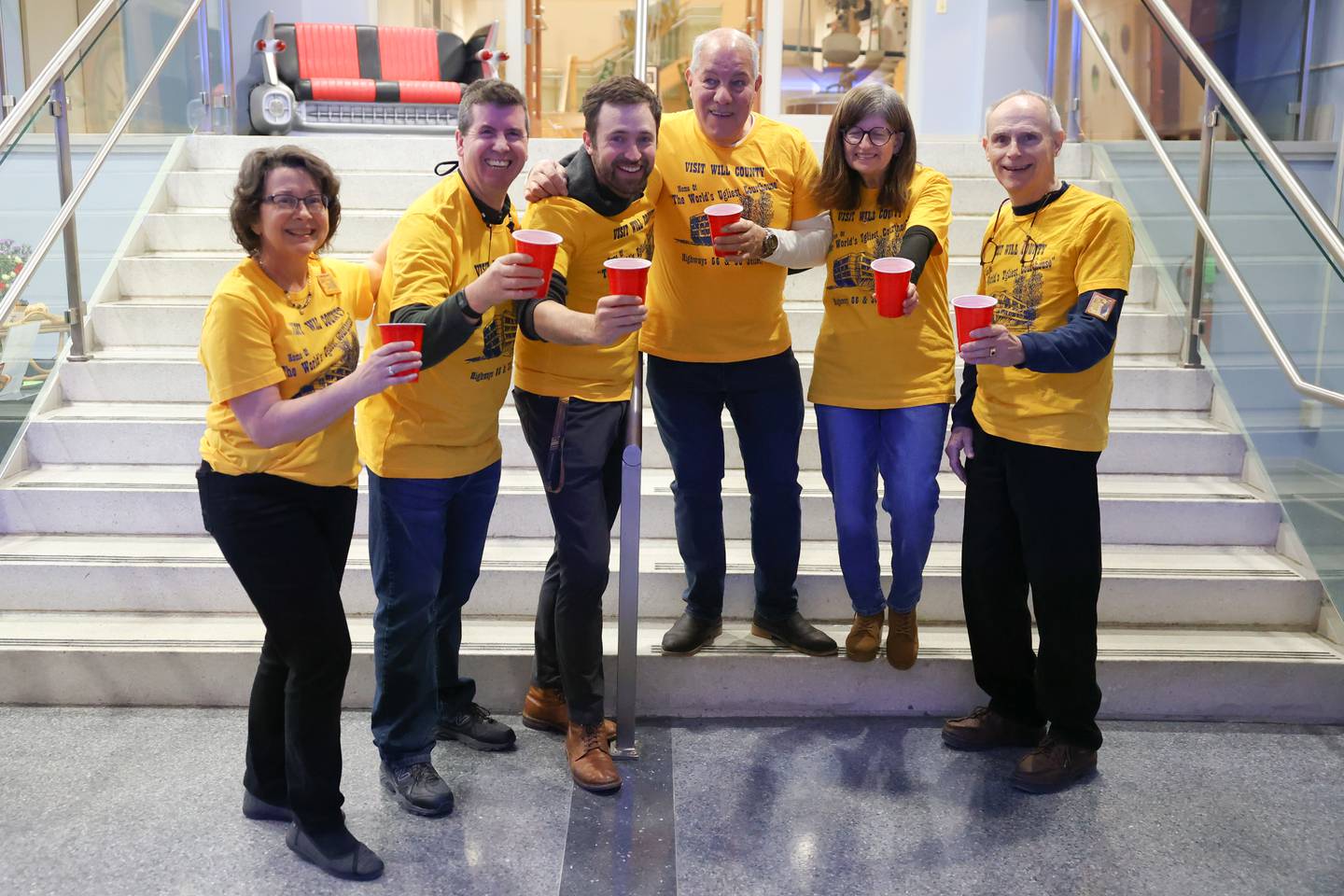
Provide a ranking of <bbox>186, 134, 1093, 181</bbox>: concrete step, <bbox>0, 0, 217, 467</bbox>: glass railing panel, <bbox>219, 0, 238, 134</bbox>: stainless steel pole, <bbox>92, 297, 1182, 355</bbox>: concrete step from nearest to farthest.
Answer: <bbox>0, 0, 217, 467</bbox>: glass railing panel
<bbox>92, 297, 1182, 355</bbox>: concrete step
<bbox>186, 134, 1093, 181</bbox>: concrete step
<bbox>219, 0, 238, 134</bbox>: stainless steel pole

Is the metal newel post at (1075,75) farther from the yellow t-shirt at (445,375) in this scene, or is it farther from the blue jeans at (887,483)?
the yellow t-shirt at (445,375)

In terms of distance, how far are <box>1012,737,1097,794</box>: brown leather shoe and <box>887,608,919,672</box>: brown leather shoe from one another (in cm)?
39

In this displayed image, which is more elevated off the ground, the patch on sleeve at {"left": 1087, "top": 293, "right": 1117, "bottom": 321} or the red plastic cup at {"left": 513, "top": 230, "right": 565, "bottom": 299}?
the red plastic cup at {"left": 513, "top": 230, "right": 565, "bottom": 299}

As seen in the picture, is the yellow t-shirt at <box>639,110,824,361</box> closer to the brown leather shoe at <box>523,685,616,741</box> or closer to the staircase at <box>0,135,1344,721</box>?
the staircase at <box>0,135,1344,721</box>

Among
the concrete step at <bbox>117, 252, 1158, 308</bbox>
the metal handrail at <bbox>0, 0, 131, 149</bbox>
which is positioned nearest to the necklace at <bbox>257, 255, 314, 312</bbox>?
the metal handrail at <bbox>0, 0, 131, 149</bbox>

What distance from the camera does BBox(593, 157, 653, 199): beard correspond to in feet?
7.88

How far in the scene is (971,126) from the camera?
750 centimetres

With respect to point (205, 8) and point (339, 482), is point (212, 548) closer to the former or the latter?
point (339, 482)

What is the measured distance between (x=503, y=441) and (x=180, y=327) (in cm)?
139

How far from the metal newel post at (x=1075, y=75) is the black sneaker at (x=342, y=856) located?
14.3 feet

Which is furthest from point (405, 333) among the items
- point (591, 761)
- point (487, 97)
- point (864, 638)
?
point (864, 638)

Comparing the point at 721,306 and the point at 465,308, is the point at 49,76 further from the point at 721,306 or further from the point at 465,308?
the point at 721,306

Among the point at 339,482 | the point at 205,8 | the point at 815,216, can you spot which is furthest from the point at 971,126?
the point at 339,482

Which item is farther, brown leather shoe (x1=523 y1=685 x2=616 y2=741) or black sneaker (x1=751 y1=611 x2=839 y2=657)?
black sneaker (x1=751 y1=611 x2=839 y2=657)
